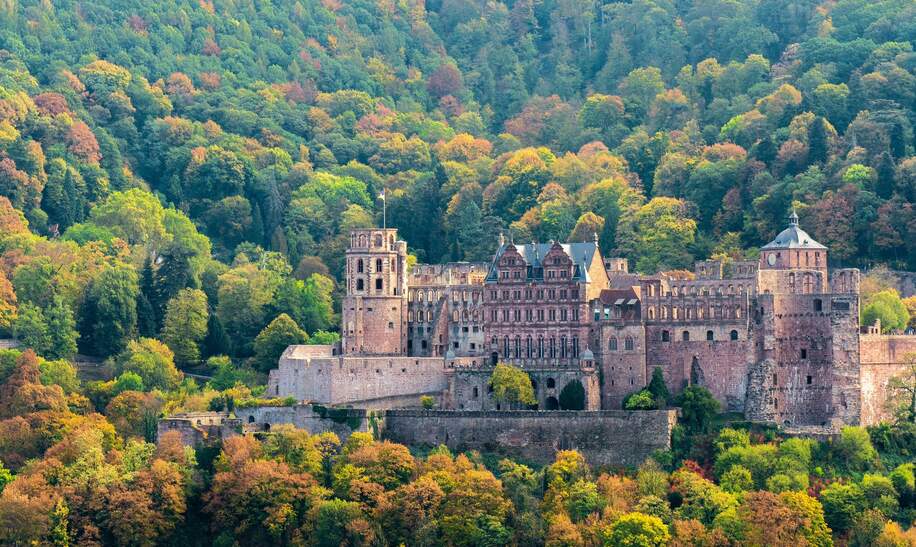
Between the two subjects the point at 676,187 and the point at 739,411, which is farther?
the point at 676,187

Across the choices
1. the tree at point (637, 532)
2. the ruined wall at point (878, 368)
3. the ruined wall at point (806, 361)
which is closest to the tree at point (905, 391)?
the ruined wall at point (878, 368)

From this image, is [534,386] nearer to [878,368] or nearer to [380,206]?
[878,368]

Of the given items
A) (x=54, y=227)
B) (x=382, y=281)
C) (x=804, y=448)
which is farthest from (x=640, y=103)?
(x=804, y=448)

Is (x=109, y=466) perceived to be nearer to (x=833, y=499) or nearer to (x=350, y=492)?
(x=350, y=492)

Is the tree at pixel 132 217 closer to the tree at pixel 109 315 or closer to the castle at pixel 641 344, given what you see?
the tree at pixel 109 315

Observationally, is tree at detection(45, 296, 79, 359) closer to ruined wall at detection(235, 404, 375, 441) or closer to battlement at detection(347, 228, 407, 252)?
ruined wall at detection(235, 404, 375, 441)

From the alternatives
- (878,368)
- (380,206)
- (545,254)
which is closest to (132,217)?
(380,206)
